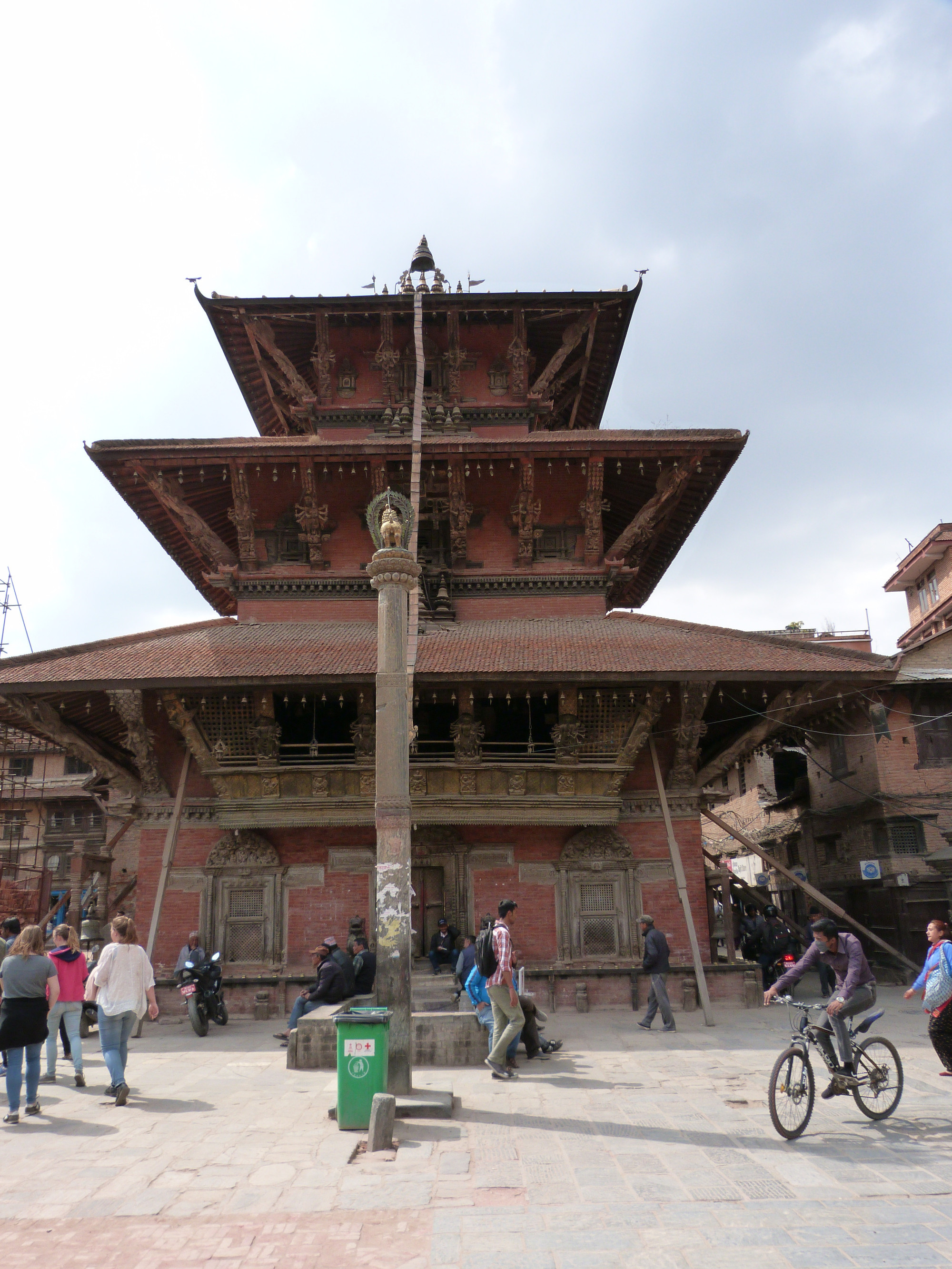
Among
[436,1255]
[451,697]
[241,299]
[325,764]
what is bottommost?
[436,1255]

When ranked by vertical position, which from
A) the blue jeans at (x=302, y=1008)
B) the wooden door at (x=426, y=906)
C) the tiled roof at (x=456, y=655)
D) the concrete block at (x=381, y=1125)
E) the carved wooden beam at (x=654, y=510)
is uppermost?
the carved wooden beam at (x=654, y=510)

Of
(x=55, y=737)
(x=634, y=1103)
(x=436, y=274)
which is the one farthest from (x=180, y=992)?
(x=436, y=274)

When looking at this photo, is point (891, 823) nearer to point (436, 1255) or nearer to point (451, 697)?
point (451, 697)

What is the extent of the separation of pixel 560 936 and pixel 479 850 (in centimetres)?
194

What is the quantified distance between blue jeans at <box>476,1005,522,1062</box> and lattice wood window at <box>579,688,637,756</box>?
18.1 feet

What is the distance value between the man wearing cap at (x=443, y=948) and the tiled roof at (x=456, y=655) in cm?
433

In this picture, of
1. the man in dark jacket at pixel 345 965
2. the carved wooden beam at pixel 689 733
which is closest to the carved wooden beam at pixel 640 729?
the carved wooden beam at pixel 689 733

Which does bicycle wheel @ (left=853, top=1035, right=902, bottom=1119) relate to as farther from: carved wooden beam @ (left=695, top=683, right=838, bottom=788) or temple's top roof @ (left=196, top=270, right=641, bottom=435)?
temple's top roof @ (left=196, top=270, right=641, bottom=435)

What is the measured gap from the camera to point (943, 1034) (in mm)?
8383

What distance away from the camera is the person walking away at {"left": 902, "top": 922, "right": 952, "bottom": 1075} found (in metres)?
8.07

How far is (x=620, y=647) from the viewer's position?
14.7 metres

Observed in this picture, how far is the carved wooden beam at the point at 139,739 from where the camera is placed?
14.4 metres

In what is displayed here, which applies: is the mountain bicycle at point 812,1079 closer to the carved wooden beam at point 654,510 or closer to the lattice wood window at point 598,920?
the lattice wood window at point 598,920

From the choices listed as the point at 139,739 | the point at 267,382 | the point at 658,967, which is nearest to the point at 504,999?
the point at 658,967
